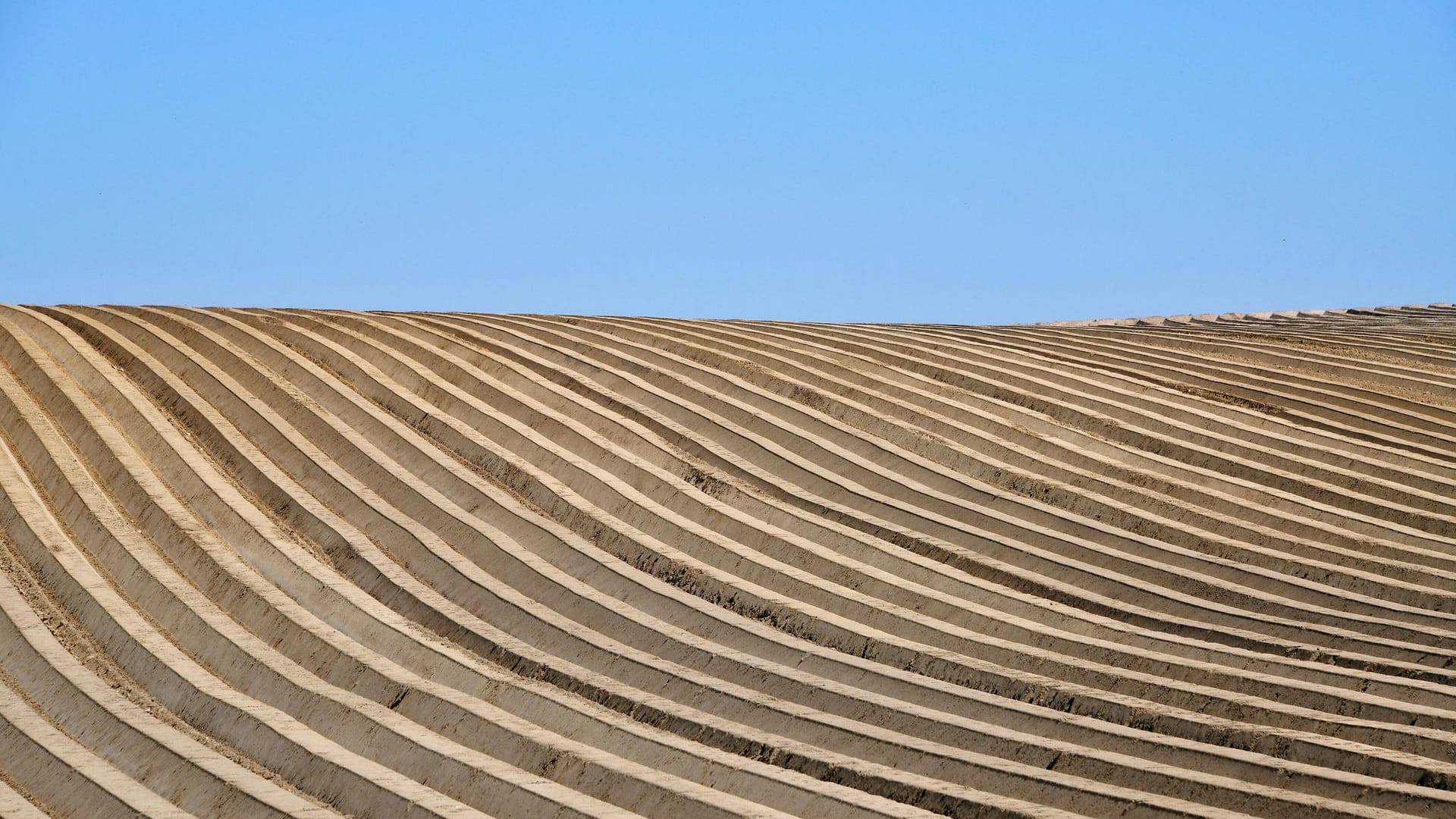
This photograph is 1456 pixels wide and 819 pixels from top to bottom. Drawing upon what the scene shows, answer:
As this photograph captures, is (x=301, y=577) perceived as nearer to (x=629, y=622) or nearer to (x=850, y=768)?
(x=629, y=622)

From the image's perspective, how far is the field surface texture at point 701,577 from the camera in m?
6.29

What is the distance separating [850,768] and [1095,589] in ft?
7.13

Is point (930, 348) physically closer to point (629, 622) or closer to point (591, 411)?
point (591, 411)

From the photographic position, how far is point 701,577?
7.93 metres

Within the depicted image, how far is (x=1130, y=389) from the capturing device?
421 inches

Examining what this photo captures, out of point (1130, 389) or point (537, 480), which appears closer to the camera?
point (537, 480)

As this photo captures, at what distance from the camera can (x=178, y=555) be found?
8.03 m

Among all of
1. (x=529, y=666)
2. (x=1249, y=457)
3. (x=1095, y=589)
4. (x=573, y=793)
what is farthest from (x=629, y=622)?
(x=1249, y=457)

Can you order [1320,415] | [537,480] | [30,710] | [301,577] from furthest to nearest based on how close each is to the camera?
[1320,415], [537,480], [301,577], [30,710]

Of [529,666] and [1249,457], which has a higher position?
[1249,457]

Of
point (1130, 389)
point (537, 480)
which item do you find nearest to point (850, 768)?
point (537, 480)

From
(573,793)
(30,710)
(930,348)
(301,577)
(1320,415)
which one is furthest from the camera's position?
(930,348)

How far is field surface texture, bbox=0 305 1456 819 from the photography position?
247 inches

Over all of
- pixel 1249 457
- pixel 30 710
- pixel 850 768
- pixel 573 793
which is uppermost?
pixel 1249 457
